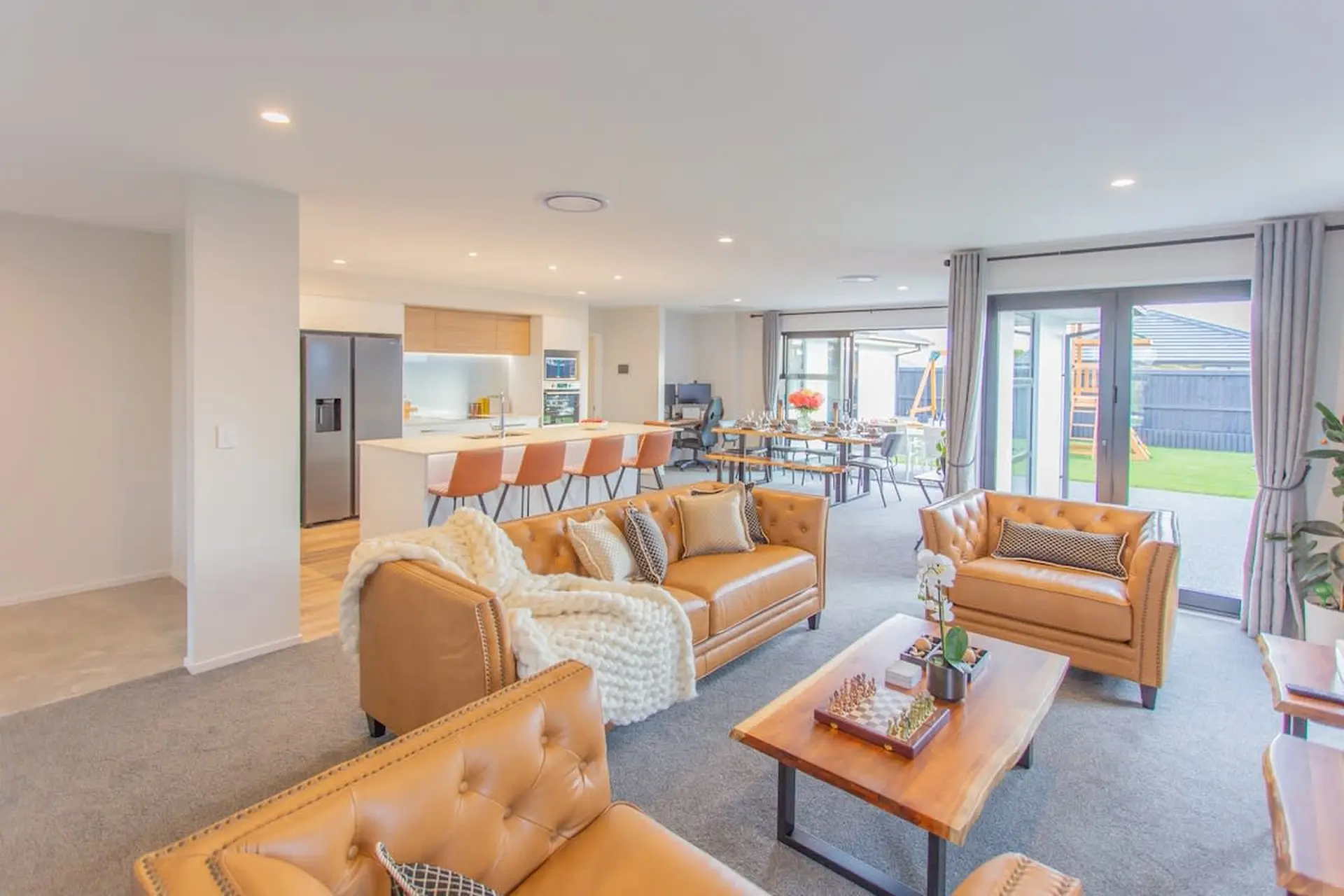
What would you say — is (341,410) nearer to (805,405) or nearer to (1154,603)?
(805,405)

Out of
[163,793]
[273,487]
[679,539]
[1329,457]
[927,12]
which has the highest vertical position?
[927,12]

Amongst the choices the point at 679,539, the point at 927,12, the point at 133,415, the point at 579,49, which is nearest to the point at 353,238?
the point at 133,415

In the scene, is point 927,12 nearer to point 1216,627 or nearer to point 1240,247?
point 1240,247

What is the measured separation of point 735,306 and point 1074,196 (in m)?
6.89

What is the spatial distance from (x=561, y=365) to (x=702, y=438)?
2505 millimetres

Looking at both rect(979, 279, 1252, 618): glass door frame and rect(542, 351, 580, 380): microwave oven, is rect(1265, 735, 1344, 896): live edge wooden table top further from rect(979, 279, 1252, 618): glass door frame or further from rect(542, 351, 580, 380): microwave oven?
rect(542, 351, 580, 380): microwave oven

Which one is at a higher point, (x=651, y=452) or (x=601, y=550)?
(x=651, y=452)

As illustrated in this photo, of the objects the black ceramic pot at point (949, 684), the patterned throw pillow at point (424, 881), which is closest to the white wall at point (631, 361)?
the black ceramic pot at point (949, 684)

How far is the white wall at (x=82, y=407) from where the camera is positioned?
4.45 m

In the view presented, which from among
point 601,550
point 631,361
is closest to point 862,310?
point 631,361

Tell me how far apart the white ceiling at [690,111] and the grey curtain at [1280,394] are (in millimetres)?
255

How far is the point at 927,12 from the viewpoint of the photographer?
185 cm

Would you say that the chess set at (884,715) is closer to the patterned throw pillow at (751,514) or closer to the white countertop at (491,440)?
the patterned throw pillow at (751,514)

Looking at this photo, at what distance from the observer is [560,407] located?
9117 mm
